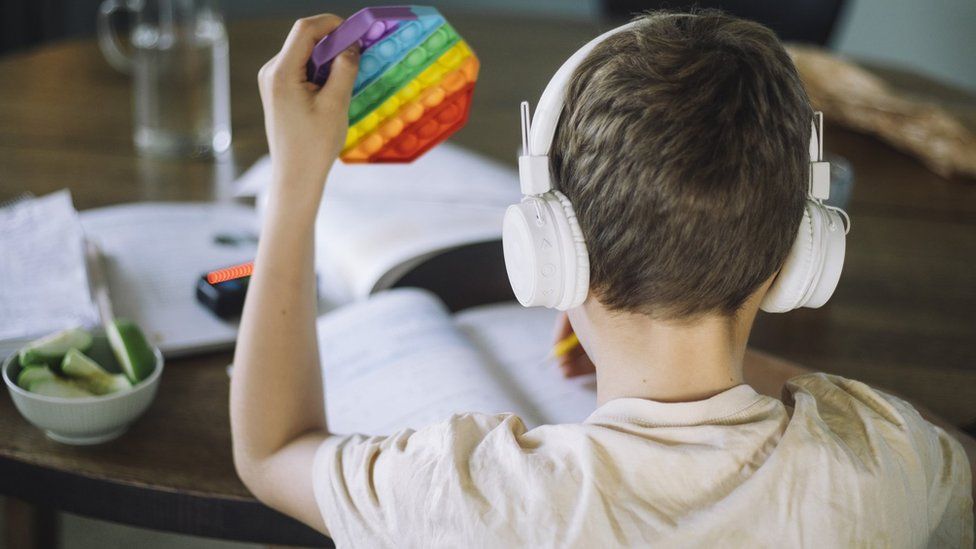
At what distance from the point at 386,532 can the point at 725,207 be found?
0.96ft

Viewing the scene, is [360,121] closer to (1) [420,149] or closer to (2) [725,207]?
(1) [420,149]

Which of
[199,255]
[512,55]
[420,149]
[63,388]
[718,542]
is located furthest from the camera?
[512,55]

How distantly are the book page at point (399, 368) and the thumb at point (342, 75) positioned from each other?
10.1 inches

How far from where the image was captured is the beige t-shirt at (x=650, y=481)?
0.60 meters

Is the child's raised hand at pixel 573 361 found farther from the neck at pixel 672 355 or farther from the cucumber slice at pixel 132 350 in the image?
the cucumber slice at pixel 132 350

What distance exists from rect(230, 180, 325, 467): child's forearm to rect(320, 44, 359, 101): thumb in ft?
0.26

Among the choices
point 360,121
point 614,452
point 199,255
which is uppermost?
point 360,121

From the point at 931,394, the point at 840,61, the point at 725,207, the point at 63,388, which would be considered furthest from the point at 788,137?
the point at 840,61

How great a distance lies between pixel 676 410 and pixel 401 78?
1.15 ft

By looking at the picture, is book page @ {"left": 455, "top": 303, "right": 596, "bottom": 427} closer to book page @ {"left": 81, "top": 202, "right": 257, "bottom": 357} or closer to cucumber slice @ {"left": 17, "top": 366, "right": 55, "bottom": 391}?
book page @ {"left": 81, "top": 202, "right": 257, "bottom": 357}

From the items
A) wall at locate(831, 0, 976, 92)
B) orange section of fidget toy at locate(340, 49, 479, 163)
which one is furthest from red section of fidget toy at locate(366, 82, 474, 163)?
wall at locate(831, 0, 976, 92)

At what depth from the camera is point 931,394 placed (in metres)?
0.95

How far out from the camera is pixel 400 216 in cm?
115

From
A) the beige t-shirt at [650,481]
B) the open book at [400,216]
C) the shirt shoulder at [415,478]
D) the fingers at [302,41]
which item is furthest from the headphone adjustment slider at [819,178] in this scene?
the open book at [400,216]
